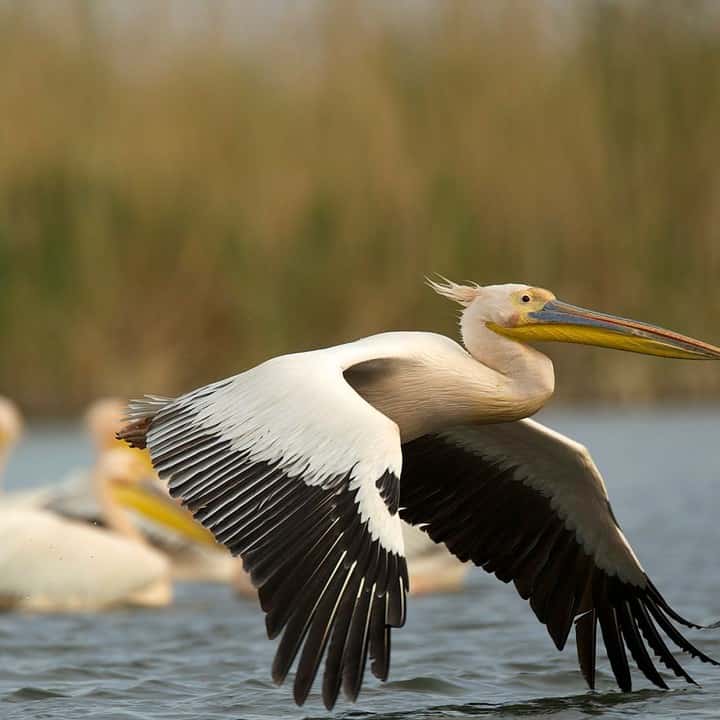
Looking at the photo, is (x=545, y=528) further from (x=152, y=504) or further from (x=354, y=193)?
(x=354, y=193)

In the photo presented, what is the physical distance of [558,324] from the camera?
5.77 meters

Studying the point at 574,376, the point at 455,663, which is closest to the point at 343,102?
the point at 574,376

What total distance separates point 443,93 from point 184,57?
3193 mm

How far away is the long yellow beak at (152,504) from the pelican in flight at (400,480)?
472cm

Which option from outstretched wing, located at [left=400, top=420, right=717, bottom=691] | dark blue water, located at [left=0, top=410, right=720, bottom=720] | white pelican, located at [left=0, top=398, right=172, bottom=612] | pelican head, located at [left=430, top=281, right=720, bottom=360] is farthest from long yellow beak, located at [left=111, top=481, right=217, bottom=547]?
pelican head, located at [left=430, top=281, right=720, bottom=360]

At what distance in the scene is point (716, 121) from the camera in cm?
1788

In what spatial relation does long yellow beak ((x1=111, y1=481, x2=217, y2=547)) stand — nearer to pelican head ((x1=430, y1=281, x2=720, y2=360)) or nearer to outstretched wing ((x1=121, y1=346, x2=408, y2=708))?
pelican head ((x1=430, y1=281, x2=720, y2=360))

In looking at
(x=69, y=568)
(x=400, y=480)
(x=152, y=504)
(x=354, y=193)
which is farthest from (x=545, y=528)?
(x=354, y=193)

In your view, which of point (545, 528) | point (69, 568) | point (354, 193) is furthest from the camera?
point (354, 193)

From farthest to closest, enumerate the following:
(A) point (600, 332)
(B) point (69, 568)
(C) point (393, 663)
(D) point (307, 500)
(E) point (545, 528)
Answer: (B) point (69, 568) < (C) point (393, 663) < (E) point (545, 528) < (A) point (600, 332) < (D) point (307, 500)

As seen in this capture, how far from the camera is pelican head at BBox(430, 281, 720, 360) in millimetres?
5684

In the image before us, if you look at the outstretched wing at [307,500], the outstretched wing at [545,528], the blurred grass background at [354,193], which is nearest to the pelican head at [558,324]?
the outstretched wing at [545,528]

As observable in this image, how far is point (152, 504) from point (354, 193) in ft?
23.5

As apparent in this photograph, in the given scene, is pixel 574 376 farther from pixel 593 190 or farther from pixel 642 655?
Answer: pixel 642 655
